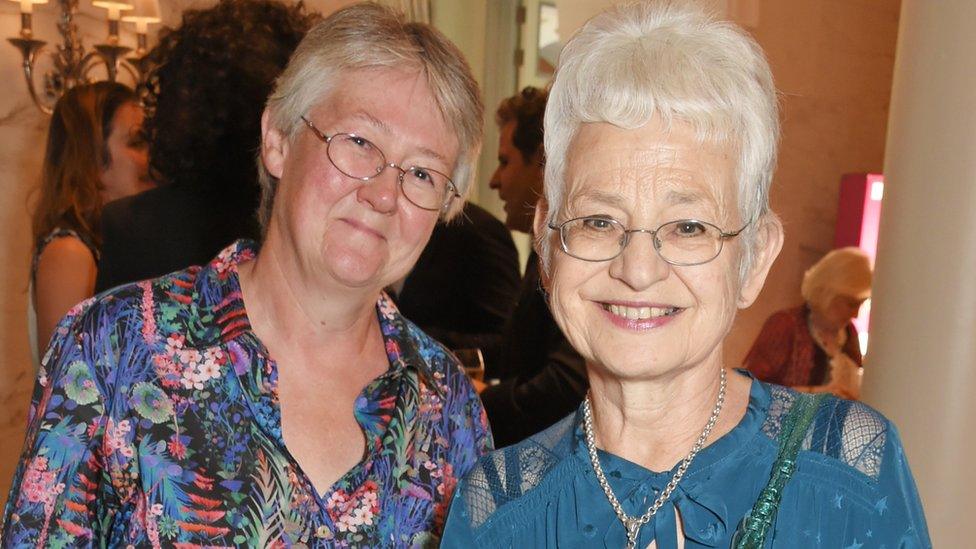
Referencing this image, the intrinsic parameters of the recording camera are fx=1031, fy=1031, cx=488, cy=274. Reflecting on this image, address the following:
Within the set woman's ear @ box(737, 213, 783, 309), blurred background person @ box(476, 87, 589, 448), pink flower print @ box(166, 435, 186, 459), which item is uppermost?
woman's ear @ box(737, 213, 783, 309)

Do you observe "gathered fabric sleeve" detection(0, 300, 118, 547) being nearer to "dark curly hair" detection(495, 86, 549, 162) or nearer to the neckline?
the neckline

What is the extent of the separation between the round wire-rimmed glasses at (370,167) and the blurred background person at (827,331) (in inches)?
156

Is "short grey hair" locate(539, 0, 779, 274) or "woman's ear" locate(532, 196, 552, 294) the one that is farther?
"woman's ear" locate(532, 196, 552, 294)

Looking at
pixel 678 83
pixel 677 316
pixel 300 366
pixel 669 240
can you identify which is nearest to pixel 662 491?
pixel 677 316

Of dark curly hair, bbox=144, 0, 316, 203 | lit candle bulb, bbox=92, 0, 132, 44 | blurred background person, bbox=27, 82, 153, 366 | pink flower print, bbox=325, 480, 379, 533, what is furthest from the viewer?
lit candle bulb, bbox=92, 0, 132, 44

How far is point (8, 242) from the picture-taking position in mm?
5328

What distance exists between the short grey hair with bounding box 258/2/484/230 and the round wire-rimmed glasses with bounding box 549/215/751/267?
70 cm

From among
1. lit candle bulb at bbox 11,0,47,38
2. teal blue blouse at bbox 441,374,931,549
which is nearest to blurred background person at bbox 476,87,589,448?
teal blue blouse at bbox 441,374,931,549

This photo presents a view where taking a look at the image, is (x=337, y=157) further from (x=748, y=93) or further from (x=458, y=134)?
(x=748, y=93)

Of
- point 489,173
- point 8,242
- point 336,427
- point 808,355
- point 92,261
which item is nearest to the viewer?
Result: point 336,427

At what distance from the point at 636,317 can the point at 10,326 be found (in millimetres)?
4775

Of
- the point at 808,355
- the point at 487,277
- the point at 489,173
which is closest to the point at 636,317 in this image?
the point at 487,277

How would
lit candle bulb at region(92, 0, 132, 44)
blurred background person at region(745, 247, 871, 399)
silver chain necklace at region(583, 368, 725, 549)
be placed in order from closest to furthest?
silver chain necklace at region(583, 368, 725, 549) → lit candle bulb at region(92, 0, 132, 44) → blurred background person at region(745, 247, 871, 399)

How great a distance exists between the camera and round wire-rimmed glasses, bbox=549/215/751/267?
1.43 m
